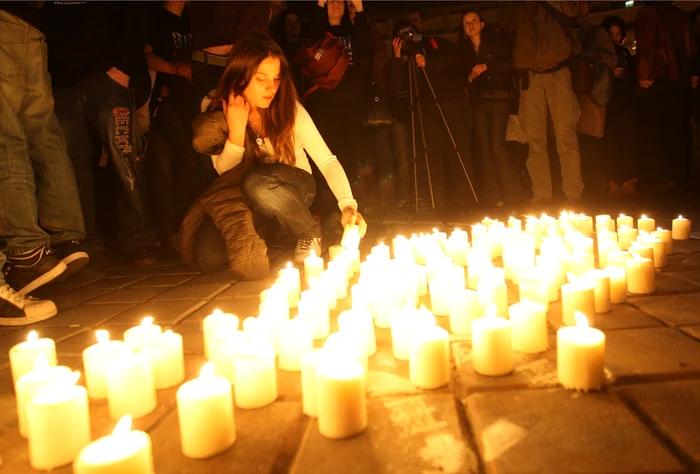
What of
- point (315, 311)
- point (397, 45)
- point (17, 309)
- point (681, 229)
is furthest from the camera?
point (397, 45)

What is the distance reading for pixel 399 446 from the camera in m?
1.25

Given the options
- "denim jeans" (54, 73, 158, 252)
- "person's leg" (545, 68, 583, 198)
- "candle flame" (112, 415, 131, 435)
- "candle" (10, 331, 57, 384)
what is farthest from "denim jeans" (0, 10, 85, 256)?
"person's leg" (545, 68, 583, 198)

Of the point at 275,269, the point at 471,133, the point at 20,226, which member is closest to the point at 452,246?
the point at 275,269

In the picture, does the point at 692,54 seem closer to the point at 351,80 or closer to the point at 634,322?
the point at 351,80

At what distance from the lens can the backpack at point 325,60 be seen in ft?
16.7

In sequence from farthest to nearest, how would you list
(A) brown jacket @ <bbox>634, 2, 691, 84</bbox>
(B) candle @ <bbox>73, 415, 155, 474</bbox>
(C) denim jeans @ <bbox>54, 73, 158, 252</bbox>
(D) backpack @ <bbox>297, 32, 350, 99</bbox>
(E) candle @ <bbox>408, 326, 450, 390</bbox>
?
(A) brown jacket @ <bbox>634, 2, 691, 84</bbox>
(D) backpack @ <bbox>297, 32, 350, 99</bbox>
(C) denim jeans @ <bbox>54, 73, 158, 252</bbox>
(E) candle @ <bbox>408, 326, 450, 390</bbox>
(B) candle @ <bbox>73, 415, 155, 474</bbox>

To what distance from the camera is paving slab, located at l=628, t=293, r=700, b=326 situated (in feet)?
6.64

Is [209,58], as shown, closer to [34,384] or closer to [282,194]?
[282,194]

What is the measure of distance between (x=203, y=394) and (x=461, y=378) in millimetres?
768

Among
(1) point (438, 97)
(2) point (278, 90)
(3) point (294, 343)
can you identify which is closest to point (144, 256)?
(2) point (278, 90)

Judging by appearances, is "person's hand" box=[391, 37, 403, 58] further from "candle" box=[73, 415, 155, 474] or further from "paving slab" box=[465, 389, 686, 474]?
"candle" box=[73, 415, 155, 474]

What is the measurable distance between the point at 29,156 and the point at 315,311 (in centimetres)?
219

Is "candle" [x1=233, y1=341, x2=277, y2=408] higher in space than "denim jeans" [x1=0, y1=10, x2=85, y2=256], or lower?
lower

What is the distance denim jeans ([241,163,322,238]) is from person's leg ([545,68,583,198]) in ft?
10.2
